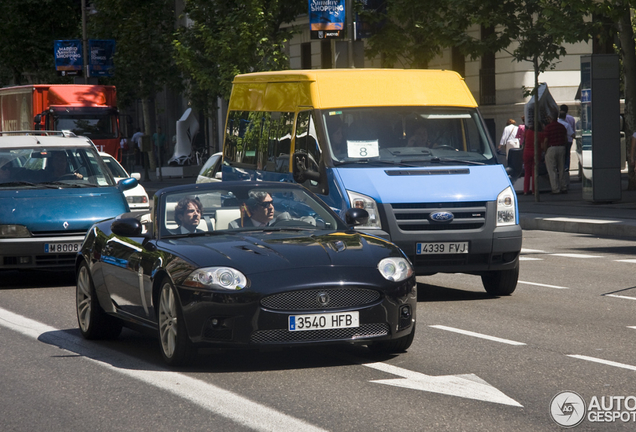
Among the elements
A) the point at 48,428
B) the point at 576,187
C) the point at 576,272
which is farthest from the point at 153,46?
the point at 48,428

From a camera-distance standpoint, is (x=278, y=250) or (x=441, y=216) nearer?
(x=278, y=250)

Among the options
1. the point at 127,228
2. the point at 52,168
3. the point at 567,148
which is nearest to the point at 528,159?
the point at 567,148

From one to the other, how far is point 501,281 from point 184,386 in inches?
206

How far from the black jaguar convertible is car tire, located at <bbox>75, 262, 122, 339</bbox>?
0.22 meters

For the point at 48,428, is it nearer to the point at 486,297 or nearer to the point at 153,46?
the point at 486,297

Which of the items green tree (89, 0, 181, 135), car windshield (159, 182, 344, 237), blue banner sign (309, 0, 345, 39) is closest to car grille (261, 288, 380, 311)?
car windshield (159, 182, 344, 237)

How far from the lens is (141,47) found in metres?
45.6

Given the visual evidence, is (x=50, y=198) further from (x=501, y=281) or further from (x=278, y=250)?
(x=278, y=250)

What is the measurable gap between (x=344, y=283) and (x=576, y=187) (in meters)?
22.4

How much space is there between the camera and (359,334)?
7.43 m

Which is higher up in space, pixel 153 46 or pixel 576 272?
pixel 153 46

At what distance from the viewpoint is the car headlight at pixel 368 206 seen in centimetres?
1097

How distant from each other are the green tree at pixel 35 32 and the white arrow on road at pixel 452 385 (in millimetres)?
52635

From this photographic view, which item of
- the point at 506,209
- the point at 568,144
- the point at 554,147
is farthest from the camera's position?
the point at 568,144
